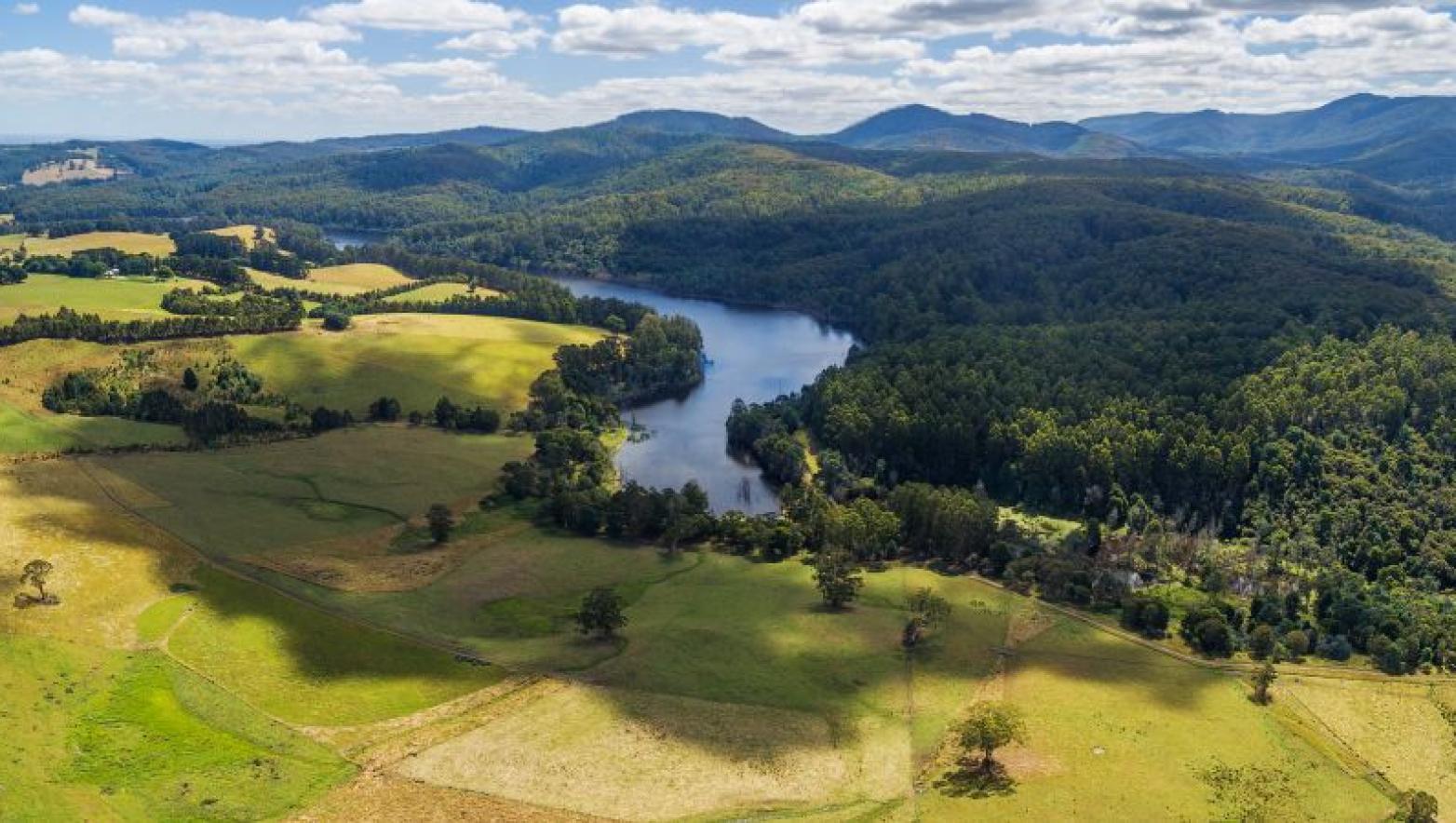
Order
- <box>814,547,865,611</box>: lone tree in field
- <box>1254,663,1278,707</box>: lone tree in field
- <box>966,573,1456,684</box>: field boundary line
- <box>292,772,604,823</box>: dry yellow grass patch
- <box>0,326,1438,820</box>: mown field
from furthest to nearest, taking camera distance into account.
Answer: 1. <box>814,547,865,611</box>: lone tree in field
2. <box>966,573,1456,684</box>: field boundary line
3. <box>1254,663,1278,707</box>: lone tree in field
4. <box>0,326,1438,820</box>: mown field
5. <box>292,772,604,823</box>: dry yellow grass patch

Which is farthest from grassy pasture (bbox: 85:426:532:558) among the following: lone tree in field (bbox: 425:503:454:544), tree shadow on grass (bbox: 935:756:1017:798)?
tree shadow on grass (bbox: 935:756:1017:798)

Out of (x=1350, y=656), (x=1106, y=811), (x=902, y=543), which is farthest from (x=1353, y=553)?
(x=1106, y=811)

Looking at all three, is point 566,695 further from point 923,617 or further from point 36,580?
point 36,580

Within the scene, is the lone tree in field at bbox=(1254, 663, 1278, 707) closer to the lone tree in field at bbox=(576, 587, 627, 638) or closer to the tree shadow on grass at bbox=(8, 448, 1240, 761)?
the tree shadow on grass at bbox=(8, 448, 1240, 761)

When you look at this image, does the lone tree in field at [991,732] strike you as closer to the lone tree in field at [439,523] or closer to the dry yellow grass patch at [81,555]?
the lone tree in field at [439,523]

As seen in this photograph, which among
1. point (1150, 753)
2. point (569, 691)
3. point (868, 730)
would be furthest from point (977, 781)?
point (569, 691)

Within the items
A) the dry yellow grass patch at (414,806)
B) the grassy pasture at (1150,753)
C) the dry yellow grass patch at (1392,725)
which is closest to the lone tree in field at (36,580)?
the dry yellow grass patch at (414,806)
